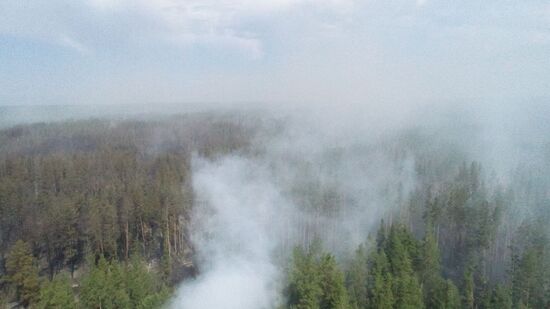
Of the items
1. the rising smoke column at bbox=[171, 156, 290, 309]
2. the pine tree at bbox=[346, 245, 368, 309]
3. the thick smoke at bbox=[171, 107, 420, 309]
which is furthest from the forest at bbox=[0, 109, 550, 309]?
the rising smoke column at bbox=[171, 156, 290, 309]

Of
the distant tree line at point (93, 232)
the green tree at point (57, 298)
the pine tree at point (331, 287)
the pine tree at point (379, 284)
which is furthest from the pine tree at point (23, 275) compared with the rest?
the pine tree at point (379, 284)

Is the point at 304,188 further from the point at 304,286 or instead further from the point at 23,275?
the point at 23,275

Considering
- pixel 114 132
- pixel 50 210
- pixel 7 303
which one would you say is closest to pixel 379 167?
pixel 50 210

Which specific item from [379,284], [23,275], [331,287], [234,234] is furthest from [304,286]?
[23,275]

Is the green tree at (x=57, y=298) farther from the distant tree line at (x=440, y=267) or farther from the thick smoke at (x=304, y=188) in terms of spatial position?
the distant tree line at (x=440, y=267)

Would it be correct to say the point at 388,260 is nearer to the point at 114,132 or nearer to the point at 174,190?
the point at 174,190

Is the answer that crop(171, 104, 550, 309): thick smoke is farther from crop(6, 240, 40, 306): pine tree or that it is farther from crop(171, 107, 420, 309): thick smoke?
crop(6, 240, 40, 306): pine tree

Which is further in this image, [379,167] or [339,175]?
[379,167]

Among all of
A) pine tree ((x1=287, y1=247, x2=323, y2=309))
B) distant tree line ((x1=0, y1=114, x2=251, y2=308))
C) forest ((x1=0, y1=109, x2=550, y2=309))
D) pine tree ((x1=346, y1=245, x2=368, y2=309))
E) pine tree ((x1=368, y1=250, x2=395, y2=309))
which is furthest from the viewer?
distant tree line ((x1=0, y1=114, x2=251, y2=308))
